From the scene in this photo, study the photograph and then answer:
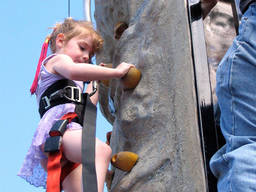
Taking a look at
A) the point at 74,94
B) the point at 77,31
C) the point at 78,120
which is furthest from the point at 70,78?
the point at 77,31

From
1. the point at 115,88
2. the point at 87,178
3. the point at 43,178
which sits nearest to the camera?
the point at 87,178

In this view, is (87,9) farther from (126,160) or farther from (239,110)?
(239,110)

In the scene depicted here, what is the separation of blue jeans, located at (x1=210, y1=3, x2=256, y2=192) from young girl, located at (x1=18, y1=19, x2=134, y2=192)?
590 millimetres

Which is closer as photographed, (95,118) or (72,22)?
(95,118)

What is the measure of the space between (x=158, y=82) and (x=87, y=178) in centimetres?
49

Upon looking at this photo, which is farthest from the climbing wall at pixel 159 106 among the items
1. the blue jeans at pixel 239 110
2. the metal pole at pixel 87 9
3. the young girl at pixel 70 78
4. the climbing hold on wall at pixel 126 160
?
the metal pole at pixel 87 9

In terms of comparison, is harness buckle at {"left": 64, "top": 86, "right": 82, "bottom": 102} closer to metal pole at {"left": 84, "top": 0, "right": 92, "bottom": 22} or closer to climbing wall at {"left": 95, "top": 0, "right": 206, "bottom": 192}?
climbing wall at {"left": 95, "top": 0, "right": 206, "bottom": 192}

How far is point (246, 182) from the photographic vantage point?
1.12 metres

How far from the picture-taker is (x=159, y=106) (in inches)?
69.4

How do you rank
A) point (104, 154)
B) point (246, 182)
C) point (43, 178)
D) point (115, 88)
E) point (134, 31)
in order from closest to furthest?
point (246, 182) < point (104, 154) < point (43, 178) < point (134, 31) < point (115, 88)

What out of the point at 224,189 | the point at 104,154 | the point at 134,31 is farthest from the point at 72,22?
the point at 224,189

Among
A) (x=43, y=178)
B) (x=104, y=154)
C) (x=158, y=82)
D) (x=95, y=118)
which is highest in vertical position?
(x=158, y=82)

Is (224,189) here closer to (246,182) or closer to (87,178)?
(246,182)

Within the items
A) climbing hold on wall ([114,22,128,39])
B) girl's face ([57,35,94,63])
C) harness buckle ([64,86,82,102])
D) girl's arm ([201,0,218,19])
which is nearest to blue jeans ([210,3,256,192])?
girl's arm ([201,0,218,19])
